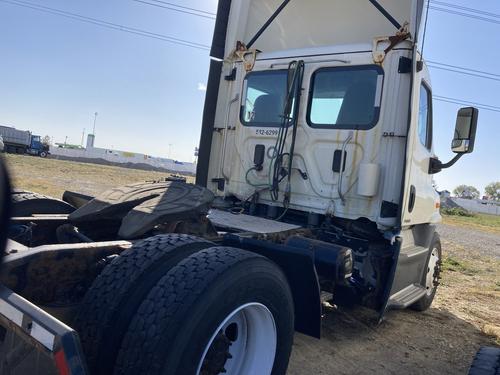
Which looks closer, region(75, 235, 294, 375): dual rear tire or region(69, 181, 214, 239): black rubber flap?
region(75, 235, 294, 375): dual rear tire

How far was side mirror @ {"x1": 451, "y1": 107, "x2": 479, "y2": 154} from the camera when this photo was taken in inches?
194

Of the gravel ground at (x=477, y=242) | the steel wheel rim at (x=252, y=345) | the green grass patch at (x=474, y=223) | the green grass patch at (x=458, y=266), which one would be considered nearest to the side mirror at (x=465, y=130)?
the steel wheel rim at (x=252, y=345)

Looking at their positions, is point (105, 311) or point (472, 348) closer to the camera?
point (105, 311)

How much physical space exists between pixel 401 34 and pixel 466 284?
19.0 feet

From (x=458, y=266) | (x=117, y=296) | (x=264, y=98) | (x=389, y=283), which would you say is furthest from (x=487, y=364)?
(x=458, y=266)

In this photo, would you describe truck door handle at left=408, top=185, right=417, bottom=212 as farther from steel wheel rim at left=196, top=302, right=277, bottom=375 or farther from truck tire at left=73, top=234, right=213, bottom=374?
truck tire at left=73, top=234, right=213, bottom=374

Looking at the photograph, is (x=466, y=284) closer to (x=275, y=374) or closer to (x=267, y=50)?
(x=267, y=50)

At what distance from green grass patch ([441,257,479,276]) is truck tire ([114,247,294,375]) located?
8.18 meters

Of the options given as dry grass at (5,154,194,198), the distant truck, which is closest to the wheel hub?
dry grass at (5,154,194,198)

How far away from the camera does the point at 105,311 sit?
213cm

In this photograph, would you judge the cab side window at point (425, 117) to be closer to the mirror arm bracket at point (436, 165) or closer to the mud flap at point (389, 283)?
the mirror arm bracket at point (436, 165)

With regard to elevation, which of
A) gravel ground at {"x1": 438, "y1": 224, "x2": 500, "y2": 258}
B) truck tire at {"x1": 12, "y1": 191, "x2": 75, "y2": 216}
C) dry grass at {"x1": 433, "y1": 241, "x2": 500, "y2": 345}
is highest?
truck tire at {"x1": 12, "y1": 191, "x2": 75, "y2": 216}

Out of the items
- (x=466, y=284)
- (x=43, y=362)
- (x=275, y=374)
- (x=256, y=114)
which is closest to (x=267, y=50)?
(x=256, y=114)

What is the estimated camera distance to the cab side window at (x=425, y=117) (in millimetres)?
5062
